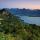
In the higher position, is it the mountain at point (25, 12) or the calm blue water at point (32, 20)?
the mountain at point (25, 12)

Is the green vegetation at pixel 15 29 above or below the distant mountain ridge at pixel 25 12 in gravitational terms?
below

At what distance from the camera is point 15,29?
3.37ft

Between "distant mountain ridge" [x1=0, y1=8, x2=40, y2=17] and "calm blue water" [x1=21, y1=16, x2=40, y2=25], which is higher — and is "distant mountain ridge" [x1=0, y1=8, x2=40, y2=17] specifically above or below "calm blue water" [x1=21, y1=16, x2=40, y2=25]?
above

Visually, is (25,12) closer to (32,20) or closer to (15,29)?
(32,20)

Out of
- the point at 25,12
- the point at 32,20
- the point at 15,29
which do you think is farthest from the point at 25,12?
the point at 15,29

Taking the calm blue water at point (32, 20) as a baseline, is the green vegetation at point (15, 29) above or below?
below

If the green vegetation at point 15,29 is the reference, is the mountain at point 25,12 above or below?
above

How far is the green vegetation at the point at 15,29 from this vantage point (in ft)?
3.29

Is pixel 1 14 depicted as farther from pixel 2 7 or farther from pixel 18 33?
pixel 18 33

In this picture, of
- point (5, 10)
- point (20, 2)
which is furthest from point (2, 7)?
point (20, 2)

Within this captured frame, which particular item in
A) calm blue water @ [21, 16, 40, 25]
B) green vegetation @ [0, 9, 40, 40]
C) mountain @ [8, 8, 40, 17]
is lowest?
green vegetation @ [0, 9, 40, 40]

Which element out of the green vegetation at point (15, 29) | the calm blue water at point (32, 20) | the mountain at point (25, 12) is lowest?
the green vegetation at point (15, 29)

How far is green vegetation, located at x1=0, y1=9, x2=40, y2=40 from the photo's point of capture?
100 centimetres

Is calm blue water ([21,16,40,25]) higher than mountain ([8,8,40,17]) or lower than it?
lower
